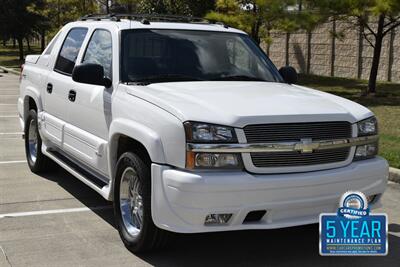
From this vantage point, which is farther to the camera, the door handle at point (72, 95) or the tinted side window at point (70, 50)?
the tinted side window at point (70, 50)

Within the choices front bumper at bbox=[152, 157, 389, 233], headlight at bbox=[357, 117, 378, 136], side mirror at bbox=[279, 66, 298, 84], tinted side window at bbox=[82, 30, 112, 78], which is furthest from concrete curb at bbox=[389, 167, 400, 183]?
tinted side window at bbox=[82, 30, 112, 78]

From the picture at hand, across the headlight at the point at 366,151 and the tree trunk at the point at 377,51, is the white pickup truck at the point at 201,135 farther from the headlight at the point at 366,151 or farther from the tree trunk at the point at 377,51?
the tree trunk at the point at 377,51

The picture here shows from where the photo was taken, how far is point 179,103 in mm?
4262

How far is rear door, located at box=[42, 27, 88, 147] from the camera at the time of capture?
19.9 ft

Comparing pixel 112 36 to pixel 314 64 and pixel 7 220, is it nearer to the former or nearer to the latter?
pixel 7 220

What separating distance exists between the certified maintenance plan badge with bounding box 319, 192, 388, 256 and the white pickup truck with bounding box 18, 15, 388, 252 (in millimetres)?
161

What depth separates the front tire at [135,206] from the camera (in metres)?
4.34

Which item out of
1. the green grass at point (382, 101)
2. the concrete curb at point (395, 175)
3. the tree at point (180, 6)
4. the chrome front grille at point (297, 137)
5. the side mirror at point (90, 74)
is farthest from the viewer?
the tree at point (180, 6)

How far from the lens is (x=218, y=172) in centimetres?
403

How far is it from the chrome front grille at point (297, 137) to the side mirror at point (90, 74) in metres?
1.62

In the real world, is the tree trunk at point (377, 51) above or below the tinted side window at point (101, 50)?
below

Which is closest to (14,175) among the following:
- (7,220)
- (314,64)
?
(7,220)

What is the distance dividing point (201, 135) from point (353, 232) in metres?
1.24

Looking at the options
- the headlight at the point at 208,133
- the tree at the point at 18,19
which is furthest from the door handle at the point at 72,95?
the tree at the point at 18,19
